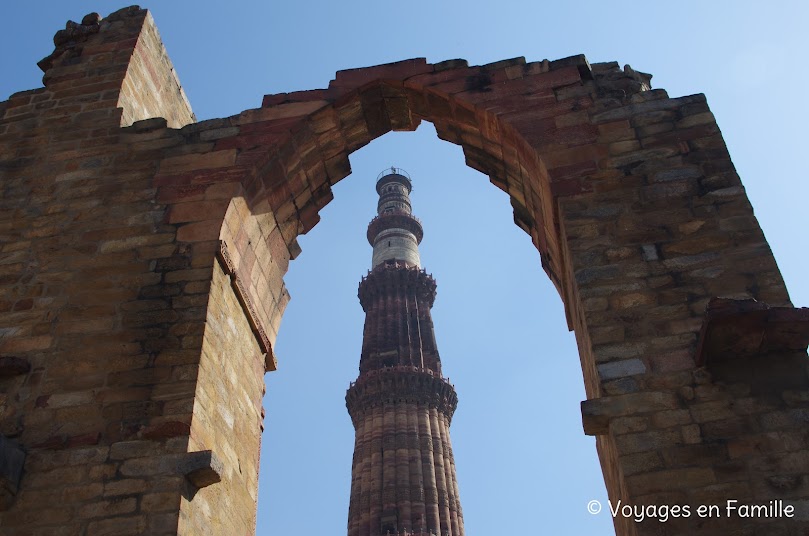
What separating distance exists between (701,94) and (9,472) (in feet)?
17.0

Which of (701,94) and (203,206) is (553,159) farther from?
(203,206)

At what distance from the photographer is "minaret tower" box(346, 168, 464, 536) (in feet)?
76.1

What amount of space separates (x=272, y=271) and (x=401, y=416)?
19.3 meters

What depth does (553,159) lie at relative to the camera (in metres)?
5.78

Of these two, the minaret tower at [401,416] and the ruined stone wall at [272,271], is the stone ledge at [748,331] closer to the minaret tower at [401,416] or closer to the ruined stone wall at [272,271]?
the ruined stone wall at [272,271]

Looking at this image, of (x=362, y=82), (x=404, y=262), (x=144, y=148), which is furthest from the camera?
(x=404, y=262)

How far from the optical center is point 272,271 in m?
6.79

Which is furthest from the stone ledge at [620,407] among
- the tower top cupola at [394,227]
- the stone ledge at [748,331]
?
the tower top cupola at [394,227]

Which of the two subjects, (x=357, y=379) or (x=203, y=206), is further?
(x=357, y=379)

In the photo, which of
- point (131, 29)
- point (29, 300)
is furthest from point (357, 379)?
point (29, 300)

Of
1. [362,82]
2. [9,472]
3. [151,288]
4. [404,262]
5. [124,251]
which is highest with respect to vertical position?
[404,262]

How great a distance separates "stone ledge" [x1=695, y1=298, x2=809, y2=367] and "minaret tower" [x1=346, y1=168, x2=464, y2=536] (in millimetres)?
19310

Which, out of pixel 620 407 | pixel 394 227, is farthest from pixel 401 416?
pixel 620 407

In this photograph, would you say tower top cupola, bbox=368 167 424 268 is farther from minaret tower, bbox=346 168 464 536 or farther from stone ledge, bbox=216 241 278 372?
stone ledge, bbox=216 241 278 372
